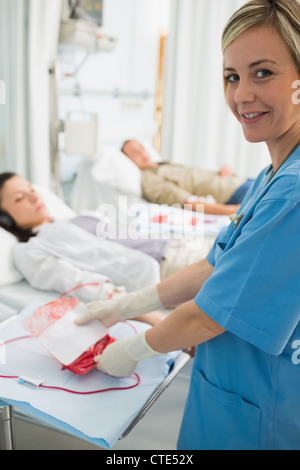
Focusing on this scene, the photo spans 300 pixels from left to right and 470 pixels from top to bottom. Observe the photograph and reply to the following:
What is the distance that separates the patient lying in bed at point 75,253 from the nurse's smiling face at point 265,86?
3.02 feet

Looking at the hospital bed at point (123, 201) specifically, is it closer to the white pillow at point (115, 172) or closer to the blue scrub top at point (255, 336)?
the white pillow at point (115, 172)

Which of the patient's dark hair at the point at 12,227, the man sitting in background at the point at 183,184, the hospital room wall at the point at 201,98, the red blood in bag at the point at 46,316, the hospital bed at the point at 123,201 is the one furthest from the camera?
the hospital room wall at the point at 201,98

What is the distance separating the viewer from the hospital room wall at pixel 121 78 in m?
3.26

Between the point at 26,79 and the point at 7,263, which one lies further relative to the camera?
the point at 26,79

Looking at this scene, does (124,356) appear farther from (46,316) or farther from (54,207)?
(54,207)

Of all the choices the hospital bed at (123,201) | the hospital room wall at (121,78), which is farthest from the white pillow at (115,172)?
the hospital room wall at (121,78)

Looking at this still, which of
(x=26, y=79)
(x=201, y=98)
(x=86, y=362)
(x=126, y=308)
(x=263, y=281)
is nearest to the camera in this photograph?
(x=263, y=281)

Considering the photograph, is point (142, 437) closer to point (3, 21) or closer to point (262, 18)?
point (262, 18)

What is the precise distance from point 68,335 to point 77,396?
195 millimetres

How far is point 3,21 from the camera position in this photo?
240 cm

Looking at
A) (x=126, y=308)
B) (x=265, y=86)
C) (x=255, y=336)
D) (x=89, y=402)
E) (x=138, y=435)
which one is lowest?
(x=138, y=435)

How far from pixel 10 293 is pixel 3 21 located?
1.52 metres

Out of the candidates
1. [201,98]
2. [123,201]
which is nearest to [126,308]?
[123,201]

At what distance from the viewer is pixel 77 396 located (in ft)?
3.65
